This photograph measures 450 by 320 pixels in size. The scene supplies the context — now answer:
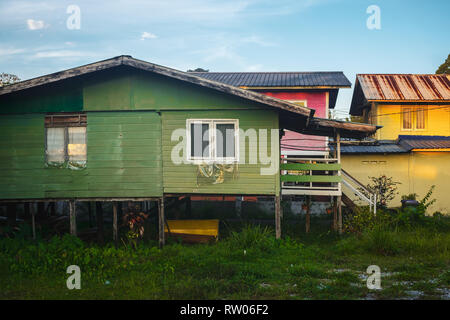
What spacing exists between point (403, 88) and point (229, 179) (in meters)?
15.6

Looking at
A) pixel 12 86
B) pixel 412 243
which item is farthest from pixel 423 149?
pixel 12 86

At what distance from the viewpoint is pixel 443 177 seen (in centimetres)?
1930

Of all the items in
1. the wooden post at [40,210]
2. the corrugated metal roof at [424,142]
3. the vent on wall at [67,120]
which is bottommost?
the wooden post at [40,210]

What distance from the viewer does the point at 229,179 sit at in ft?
37.8

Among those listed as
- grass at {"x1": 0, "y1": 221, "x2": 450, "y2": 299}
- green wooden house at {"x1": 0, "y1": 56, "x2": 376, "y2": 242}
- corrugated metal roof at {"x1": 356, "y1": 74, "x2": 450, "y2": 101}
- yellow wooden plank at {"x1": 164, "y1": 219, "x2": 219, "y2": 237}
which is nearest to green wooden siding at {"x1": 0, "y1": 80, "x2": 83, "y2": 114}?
green wooden house at {"x1": 0, "y1": 56, "x2": 376, "y2": 242}

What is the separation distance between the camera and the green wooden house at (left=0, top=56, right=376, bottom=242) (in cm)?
1147

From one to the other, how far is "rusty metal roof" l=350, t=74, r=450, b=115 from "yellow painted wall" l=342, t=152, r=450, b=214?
3555mm

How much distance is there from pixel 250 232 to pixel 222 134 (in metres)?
3.01

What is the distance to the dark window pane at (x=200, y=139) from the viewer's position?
1152 centimetres

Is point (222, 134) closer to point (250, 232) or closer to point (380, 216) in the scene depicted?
point (250, 232)

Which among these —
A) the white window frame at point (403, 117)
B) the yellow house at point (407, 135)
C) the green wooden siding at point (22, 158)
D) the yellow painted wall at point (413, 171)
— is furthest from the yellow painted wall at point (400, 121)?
the green wooden siding at point (22, 158)

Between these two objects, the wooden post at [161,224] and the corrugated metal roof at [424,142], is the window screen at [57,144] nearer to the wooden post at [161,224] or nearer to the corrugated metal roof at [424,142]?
the wooden post at [161,224]

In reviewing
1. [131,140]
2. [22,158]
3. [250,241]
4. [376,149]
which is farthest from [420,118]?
[22,158]

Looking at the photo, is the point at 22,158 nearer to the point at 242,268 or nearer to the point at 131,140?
the point at 131,140
